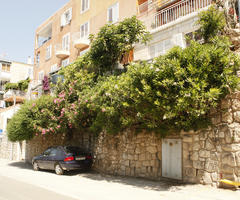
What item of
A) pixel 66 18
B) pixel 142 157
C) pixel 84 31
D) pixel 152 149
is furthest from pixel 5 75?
pixel 152 149

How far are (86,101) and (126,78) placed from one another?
11.0ft

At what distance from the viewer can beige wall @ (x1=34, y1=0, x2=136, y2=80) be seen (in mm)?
18312

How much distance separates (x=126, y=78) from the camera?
32.7ft

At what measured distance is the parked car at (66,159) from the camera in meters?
12.5

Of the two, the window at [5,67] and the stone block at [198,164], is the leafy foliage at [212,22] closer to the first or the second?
the stone block at [198,164]

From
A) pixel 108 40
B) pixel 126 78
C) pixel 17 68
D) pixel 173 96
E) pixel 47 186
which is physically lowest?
pixel 47 186

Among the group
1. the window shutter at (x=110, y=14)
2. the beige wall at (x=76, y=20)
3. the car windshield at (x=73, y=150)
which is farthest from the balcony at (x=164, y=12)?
the car windshield at (x=73, y=150)

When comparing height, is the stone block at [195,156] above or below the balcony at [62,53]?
below

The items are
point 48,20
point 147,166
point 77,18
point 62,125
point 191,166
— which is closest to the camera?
point 191,166

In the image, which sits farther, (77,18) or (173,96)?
(77,18)

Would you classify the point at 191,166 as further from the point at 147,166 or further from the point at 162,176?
the point at 147,166

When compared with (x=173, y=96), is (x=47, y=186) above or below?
below

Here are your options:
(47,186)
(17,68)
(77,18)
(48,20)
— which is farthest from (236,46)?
(17,68)

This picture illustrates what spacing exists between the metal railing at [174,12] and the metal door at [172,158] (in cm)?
777
